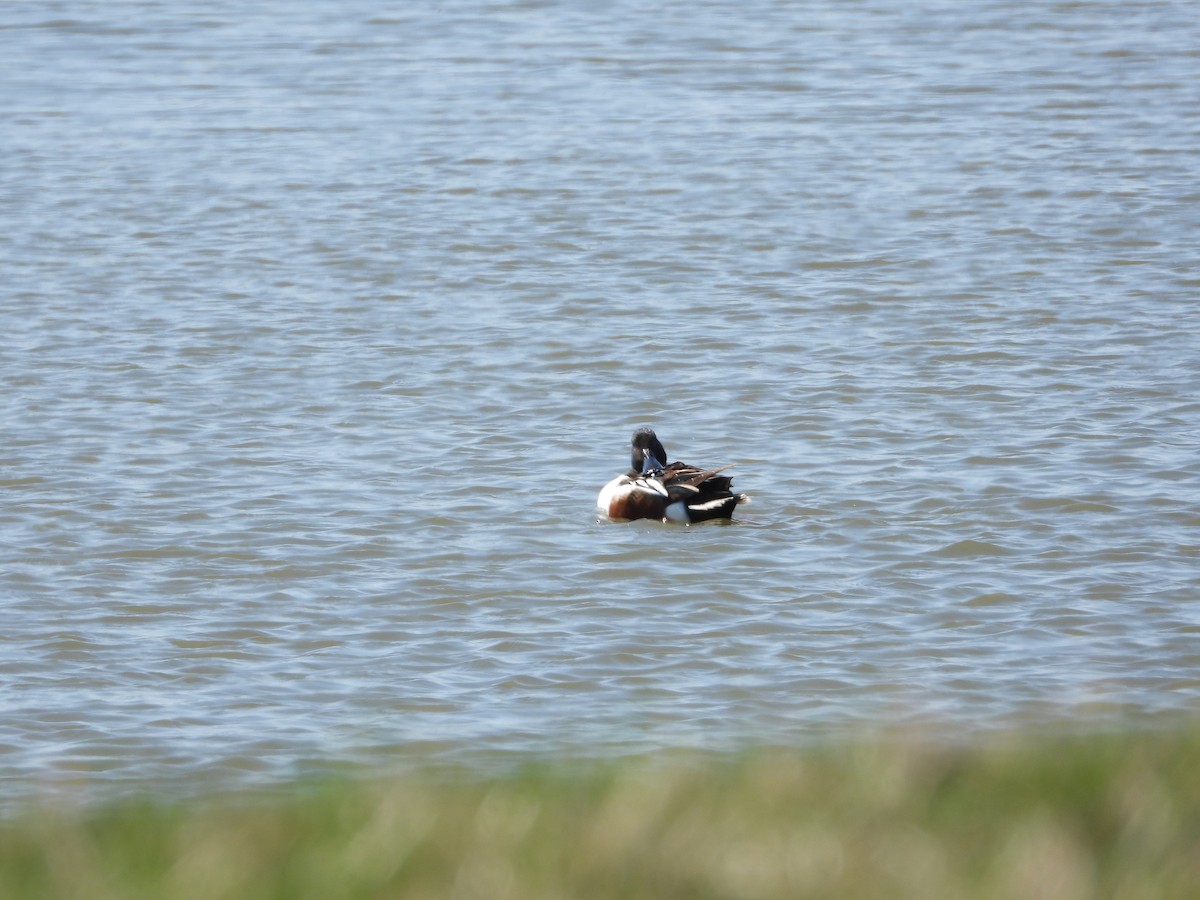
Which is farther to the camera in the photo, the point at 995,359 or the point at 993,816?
the point at 995,359

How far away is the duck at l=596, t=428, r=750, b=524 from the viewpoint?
34.4 feet

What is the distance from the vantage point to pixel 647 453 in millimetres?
10836

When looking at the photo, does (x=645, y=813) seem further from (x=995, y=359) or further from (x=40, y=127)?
(x=40, y=127)

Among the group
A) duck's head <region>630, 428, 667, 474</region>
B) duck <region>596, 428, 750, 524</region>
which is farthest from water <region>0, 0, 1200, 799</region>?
duck's head <region>630, 428, 667, 474</region>

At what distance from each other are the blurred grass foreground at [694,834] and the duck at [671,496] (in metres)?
6.40

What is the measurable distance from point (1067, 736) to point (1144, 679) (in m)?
3.88

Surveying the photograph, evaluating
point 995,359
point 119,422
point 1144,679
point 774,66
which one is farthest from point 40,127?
point 1144,679

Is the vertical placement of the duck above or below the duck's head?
below

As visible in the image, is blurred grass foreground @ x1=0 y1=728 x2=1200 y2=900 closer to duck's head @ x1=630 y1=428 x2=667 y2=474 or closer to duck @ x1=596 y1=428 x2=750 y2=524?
duck @ x1=596 y1=428 x2=750 y2=524

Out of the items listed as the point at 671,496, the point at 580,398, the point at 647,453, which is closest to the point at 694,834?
the point at 671,496

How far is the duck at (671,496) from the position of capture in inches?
413

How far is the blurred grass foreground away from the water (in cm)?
45

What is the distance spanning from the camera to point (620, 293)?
596 inches

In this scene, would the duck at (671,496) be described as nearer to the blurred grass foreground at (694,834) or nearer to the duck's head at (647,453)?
the duck's head at (647,453)
